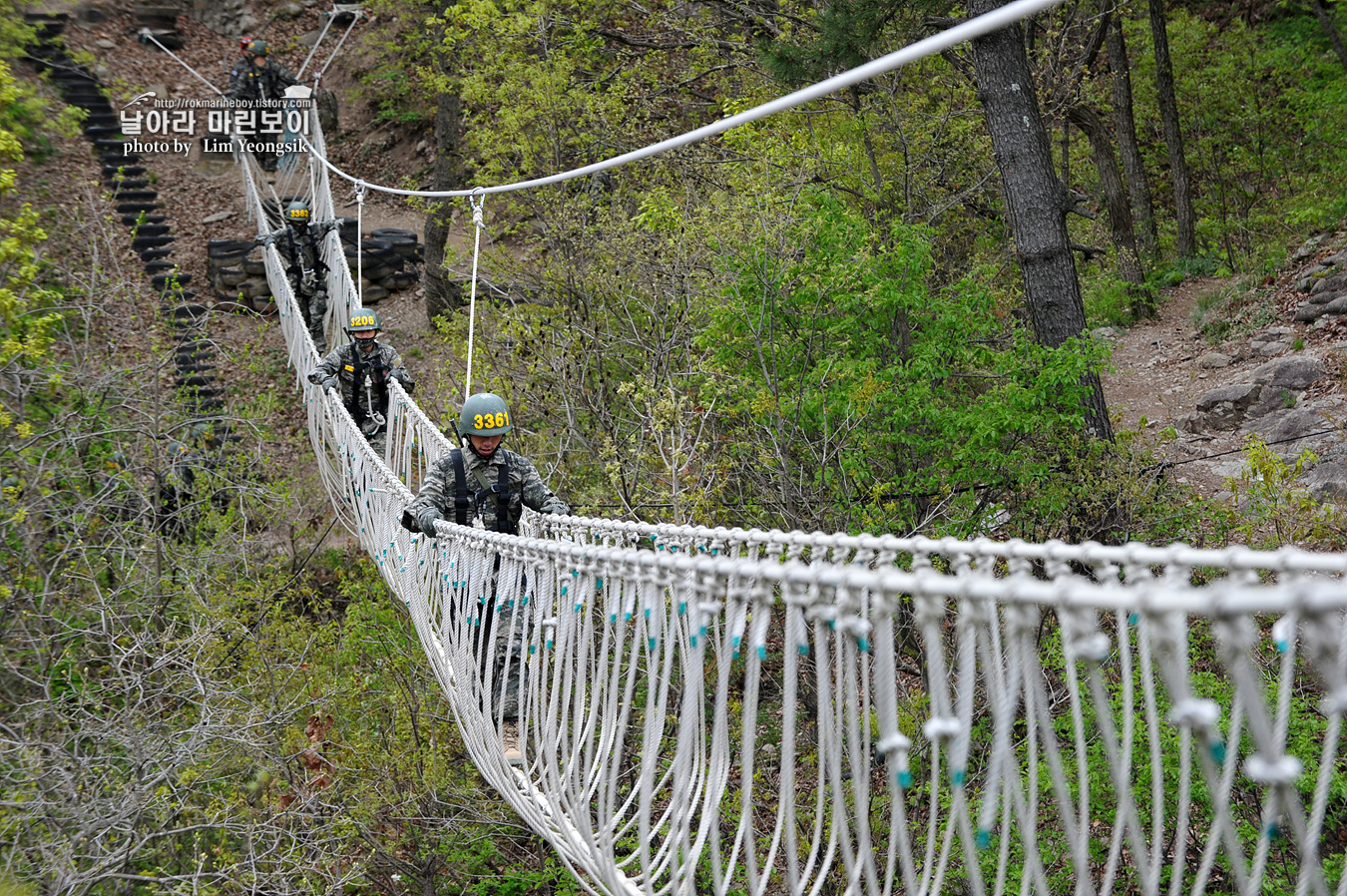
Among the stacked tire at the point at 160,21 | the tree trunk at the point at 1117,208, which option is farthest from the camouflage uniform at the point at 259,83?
the tree trunk at the point at 1117,208

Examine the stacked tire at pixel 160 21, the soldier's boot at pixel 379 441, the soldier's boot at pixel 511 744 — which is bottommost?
the soldier's boot at pixel 511 744

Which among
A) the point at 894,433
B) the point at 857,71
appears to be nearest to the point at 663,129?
the point at 894,433

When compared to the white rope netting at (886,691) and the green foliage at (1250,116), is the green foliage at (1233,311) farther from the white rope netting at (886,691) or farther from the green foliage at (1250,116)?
the white rope netting at (886,691)

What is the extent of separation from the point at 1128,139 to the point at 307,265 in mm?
8254

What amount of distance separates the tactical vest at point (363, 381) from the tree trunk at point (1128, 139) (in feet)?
25.1

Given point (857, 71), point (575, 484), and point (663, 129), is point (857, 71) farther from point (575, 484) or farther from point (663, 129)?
point (663, 129)

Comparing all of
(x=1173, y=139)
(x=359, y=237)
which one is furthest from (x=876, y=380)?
(x=1173, y=139)

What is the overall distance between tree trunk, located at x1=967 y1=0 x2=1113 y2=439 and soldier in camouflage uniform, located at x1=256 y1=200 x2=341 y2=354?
5.89 m

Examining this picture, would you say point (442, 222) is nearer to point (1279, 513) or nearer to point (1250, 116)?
point (1250, 116)

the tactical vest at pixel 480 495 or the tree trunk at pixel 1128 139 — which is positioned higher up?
the tree trunk at pixel 1128 139

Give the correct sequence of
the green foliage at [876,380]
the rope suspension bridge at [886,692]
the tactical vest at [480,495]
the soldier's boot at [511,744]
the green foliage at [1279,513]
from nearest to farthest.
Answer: the rope suspension bridge at [886,692], the soldier's boot at [511,744], the tactical vest at [480,495], the green foliage at [1279,513], the green foliage at [876,380]

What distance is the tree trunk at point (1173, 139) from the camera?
10383 millimetres

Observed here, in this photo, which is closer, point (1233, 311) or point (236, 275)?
point (1233, 311)

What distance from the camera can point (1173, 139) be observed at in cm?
1053
